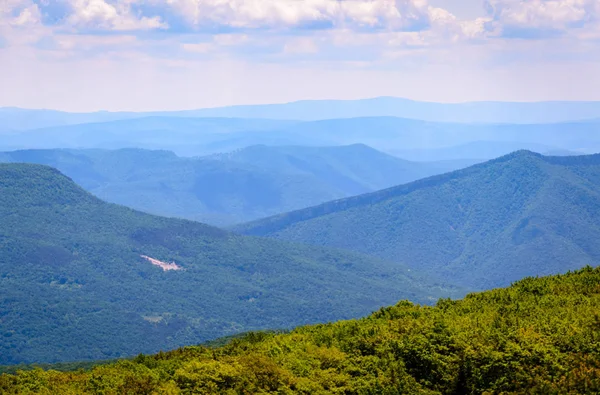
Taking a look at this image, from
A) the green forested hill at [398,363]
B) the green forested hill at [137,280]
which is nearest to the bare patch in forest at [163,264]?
the green forested hill at [137,280]

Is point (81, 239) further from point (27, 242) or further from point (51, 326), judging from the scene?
point (51, 326)

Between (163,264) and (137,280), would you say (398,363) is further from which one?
(163,264)

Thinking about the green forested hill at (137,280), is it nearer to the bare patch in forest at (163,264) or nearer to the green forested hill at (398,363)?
the bare patch in forest at (163,264)

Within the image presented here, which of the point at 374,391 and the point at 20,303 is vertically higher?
the point at 374,391

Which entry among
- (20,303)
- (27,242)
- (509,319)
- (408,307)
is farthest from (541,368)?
(27,242)

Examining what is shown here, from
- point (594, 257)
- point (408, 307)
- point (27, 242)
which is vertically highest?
point (408, 307)

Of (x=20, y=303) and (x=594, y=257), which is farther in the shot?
(x=594, y=257)
